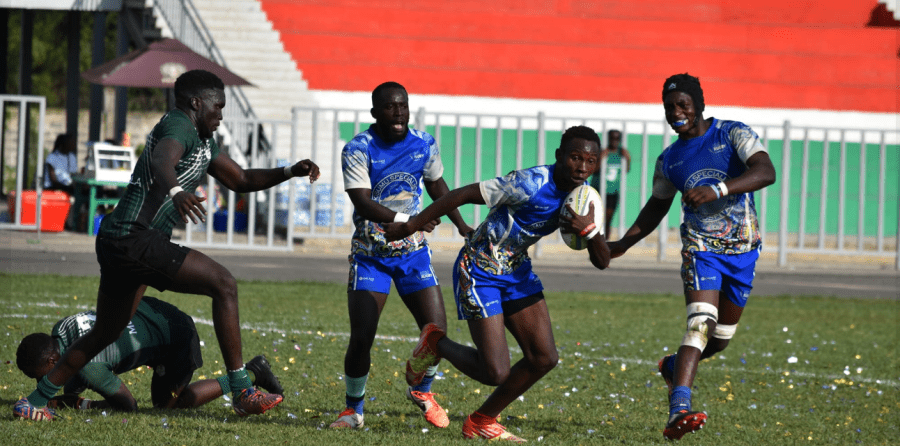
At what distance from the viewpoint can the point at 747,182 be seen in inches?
222

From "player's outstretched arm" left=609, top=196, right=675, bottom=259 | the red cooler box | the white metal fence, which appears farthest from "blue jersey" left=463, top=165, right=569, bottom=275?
the red cooler box

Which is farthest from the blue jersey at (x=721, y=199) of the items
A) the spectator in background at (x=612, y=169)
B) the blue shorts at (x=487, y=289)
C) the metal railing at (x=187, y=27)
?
the metal railing at (x=187, y=27)

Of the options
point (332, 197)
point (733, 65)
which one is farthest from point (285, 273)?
point (733, 65)

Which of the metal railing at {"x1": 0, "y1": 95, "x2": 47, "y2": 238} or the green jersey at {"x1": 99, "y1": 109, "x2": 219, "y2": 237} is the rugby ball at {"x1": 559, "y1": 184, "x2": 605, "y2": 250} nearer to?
the green jersey at {"x1": 99, "y1": 109, "x2": 219, "y2": 237}

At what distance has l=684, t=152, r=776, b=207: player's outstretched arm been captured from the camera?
549cm

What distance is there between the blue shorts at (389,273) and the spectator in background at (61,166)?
13940 millimetres

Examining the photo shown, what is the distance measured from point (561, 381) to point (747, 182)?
2137 mm

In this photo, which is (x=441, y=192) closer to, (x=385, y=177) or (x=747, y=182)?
(x=385, y=177)

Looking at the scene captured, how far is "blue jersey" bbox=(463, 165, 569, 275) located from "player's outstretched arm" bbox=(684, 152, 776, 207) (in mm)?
714

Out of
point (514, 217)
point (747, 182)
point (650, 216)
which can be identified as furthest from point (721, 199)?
point (514, 217)

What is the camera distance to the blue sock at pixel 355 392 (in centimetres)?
566

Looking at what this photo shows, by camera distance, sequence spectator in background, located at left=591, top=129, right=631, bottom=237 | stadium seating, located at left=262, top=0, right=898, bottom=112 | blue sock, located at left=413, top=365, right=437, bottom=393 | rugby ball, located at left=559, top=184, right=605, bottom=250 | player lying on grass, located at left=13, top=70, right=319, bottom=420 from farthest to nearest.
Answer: stadium seating, located at left=262, top=0, right=898, bottom=112
spectator in background, located at left=591, top=129, right=631, bottom=237
blue sock, located at left=413, top=365, right=437, bottom=393
player lying on grass, located at left=13, top=70, right=319, bottom=420
rugby ball, located at left=559, top=184, right=605, bottom=250

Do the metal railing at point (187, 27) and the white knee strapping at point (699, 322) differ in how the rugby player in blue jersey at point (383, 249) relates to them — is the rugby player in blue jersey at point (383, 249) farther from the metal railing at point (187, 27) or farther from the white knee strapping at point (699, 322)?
the metal railing at point (187, 27)

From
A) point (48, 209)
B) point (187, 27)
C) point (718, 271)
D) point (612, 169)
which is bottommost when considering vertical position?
point (718, 271)
